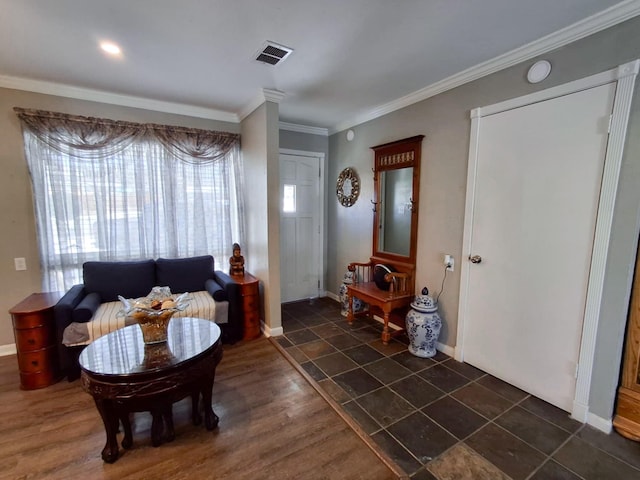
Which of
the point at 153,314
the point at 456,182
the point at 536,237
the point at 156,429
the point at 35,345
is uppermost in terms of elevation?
the point at 456,182

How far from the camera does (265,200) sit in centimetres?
307

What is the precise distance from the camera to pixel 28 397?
2.17 meters

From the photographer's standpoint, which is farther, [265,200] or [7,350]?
[265,200]

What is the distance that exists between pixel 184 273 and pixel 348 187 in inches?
91.9

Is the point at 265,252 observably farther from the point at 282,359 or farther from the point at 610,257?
the point at 610,257

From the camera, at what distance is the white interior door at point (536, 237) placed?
1.90 m

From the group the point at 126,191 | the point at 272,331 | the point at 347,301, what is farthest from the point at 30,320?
the point at 347,301

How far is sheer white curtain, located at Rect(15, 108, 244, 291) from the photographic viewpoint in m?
2.79

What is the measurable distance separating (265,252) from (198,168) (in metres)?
1.32

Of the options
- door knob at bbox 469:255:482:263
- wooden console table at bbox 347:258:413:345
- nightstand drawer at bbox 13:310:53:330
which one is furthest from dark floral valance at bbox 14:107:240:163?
door knob at bbox 469:255:482:263

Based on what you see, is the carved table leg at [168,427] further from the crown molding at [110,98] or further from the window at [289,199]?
the crown molding at [110,98]

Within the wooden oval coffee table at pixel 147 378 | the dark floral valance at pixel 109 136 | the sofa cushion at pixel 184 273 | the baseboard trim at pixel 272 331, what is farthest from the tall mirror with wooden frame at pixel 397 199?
the wooden oval coffee table at pixel 147 378

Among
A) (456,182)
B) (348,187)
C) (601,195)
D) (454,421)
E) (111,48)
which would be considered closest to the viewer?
(601,195)

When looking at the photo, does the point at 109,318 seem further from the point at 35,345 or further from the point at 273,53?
the point at 273,53
